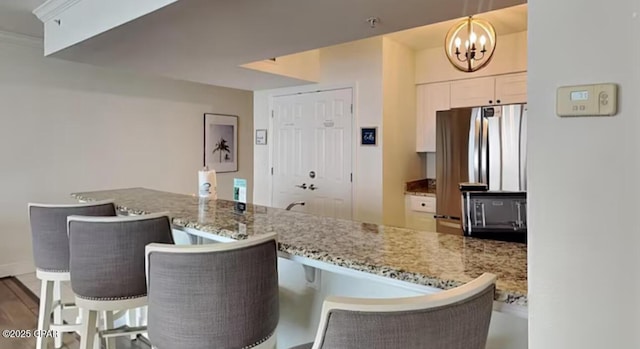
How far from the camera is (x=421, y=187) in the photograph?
4.71 meters

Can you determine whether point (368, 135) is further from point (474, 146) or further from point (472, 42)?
point (472, 42)

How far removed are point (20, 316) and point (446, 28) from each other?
14.6 ft

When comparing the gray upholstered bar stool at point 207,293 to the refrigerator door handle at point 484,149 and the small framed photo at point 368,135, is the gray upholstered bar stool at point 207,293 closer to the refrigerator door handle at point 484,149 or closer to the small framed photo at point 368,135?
the refrigerator door handle at point 484,149

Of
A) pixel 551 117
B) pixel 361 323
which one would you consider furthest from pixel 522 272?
pixel 361 323

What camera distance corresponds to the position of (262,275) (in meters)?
1.23

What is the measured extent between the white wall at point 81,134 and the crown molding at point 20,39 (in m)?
0.05

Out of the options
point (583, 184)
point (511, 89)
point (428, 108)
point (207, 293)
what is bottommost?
point (207, 293)

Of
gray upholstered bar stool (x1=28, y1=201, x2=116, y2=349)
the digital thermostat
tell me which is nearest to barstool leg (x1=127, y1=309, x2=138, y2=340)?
gray upholstered bar stool (x1=28, y1=201, x2=116, y2=349)

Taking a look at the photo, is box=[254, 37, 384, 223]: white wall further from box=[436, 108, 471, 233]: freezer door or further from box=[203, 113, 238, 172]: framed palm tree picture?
box=[203, 113, 238, 172]: framed palm tree picture

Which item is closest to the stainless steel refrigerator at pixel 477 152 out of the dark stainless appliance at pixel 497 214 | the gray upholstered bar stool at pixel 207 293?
the dark stainless appliance at pixel 497 214

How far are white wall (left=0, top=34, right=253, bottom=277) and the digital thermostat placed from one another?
498cm

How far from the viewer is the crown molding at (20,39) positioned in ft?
13.3

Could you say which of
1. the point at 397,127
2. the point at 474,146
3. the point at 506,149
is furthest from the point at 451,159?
the point at 397,127

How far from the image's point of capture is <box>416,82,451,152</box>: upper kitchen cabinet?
446 cm
